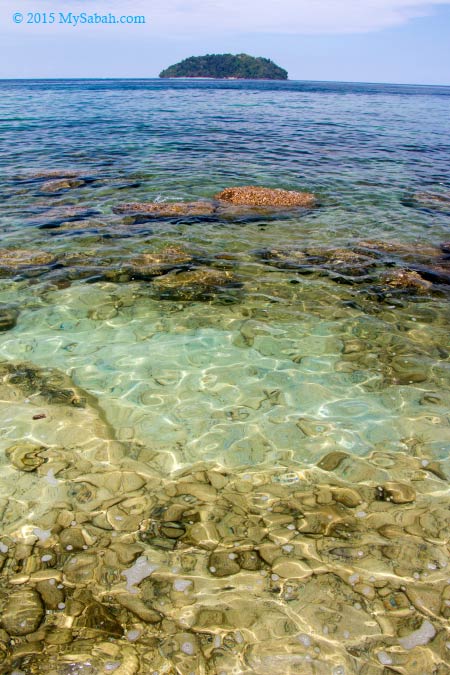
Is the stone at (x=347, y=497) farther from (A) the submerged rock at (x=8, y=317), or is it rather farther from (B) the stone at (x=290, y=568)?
(A) the submerged rock at (x=8, y=317)

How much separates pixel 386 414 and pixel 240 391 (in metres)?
1.78

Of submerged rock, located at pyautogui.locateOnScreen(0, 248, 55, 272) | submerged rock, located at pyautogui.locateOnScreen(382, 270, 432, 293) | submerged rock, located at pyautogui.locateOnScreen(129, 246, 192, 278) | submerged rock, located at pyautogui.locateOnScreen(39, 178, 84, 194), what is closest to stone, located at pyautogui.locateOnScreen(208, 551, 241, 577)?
submerged rock, located at pyautogui.locateOnScreen(129, 246, 192, 278)

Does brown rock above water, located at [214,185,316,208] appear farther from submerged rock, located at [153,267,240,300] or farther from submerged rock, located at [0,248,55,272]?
submerged rock, located at [0,248,55,272]

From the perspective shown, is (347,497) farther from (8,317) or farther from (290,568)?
(8,317)

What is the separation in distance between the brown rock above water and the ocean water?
165 cm

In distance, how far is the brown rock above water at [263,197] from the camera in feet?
42.7

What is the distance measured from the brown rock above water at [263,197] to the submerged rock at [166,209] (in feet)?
2.97

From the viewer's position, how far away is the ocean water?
3.20m

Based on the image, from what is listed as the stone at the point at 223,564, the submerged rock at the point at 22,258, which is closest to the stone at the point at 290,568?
the stone at the point at 223,564

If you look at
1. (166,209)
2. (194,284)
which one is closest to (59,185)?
(166,209)

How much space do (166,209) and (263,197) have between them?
2.96 metres

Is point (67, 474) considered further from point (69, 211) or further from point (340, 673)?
point (69, 211)

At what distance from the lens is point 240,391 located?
5699 millimetres

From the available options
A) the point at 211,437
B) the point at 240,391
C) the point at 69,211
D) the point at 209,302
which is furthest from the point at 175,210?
the point at 211,437
